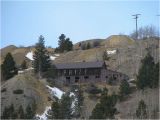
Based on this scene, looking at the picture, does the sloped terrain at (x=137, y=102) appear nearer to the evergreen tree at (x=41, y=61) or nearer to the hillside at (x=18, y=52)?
the evergreen tree at (x=41, y=61)

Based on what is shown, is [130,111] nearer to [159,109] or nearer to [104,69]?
[159,109]

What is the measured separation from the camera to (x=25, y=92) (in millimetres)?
65562

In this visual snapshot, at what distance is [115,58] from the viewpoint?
319 ft

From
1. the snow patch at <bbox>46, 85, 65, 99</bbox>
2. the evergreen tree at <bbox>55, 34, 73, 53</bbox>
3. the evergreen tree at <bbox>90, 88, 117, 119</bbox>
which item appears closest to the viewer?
the evergreen tree at <bbox>90, 88, 117, 119</bbox>

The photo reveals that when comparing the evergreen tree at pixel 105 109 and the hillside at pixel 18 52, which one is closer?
the evergreen tree at pixel 105 109

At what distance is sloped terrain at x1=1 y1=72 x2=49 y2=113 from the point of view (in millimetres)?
61828

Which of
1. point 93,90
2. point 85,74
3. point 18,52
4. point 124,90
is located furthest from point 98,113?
point 18,52

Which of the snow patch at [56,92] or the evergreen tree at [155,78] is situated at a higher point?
the evergreen tree at [155,78]

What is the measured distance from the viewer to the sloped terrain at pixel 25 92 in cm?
6183

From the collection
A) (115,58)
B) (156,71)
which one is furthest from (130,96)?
(115,58)

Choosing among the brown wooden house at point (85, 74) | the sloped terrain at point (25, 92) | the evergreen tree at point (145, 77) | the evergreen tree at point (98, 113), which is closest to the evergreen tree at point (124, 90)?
the evergreen tree at point (145, 77)

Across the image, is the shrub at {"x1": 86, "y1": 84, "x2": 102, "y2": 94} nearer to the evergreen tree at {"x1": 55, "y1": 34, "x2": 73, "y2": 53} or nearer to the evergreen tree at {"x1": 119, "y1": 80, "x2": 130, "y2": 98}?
the evergreen tree at {"x1": 119, "y1": 80, "x2": 130, "y2": 98}

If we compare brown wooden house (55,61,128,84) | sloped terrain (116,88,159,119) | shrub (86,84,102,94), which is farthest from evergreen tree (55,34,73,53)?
sloped terrain (116,88,159,119)

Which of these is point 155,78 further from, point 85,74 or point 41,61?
point 41,61
